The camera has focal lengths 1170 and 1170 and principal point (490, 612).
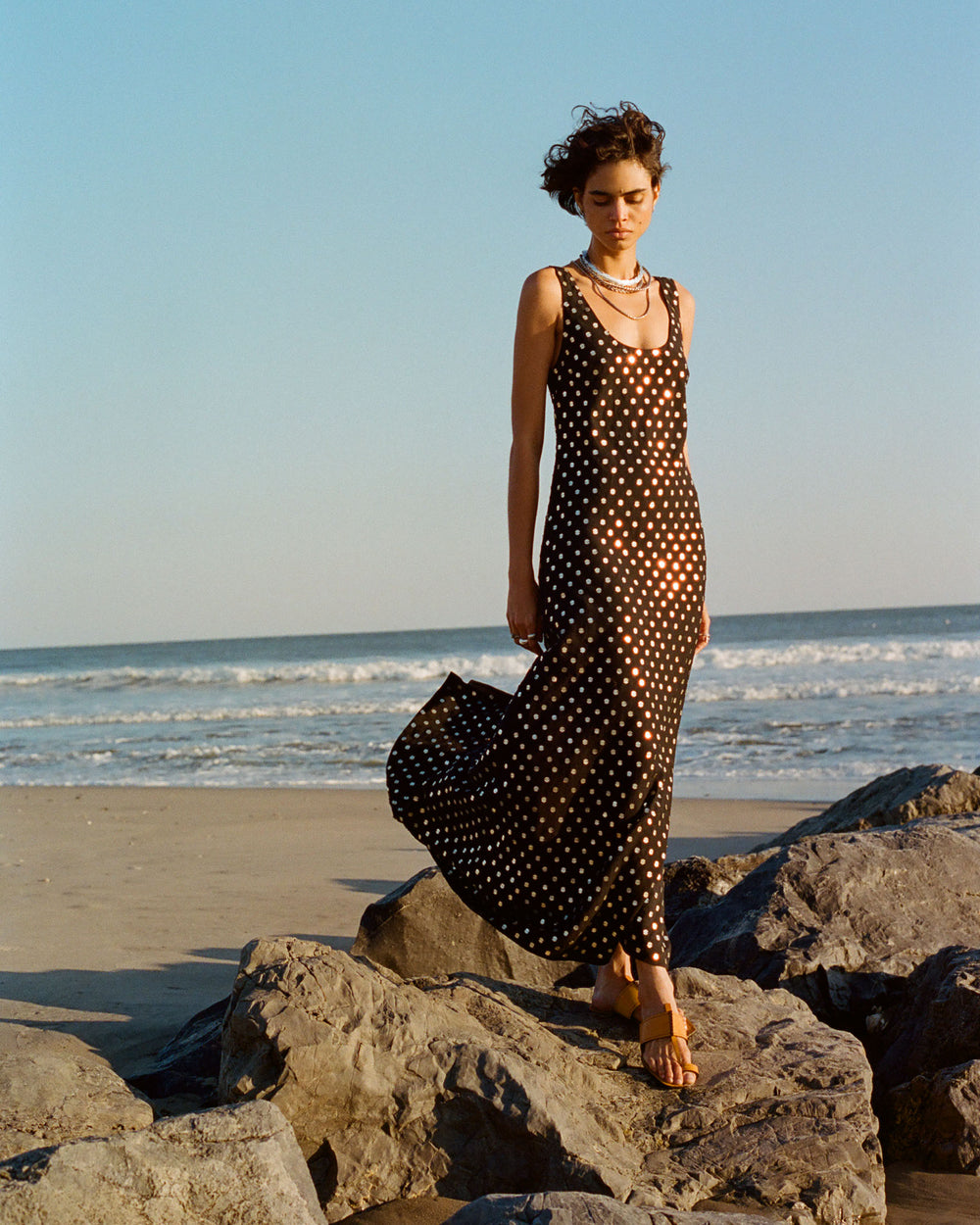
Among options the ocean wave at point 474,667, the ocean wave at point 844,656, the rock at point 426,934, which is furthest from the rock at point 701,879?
the ocean wave at point 844,656

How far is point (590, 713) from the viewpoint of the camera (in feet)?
9.89

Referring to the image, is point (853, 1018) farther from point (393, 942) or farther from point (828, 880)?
point (393, 942)

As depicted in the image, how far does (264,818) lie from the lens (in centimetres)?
930

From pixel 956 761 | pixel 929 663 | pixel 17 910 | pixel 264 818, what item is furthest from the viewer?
pixel 929 663

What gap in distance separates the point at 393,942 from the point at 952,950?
1646 millimetres

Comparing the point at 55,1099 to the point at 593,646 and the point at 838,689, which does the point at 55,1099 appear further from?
the point at 838,689

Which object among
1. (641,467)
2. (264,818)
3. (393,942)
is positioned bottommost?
(264,818)

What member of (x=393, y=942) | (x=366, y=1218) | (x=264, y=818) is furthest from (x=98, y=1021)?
(x=264, y=818)

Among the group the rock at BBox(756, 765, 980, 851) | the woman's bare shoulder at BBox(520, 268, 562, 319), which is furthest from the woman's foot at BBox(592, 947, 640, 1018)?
the rock at BBox(756, 765, 980, 851)

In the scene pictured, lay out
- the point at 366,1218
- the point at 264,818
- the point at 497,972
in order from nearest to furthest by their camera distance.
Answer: the point at 366,1218 → the point at 497,972 → the point at 264,818

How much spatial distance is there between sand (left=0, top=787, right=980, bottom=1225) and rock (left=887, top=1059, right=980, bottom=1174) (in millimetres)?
67

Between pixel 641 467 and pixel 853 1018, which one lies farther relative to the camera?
pixel 853 1018

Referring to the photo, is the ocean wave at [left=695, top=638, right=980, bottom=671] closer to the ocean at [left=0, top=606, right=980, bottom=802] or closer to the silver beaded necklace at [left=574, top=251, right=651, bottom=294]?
the ocean at [left=0, top=606, right=980, bottom=802]

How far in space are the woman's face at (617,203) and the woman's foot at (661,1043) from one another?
1.98m
